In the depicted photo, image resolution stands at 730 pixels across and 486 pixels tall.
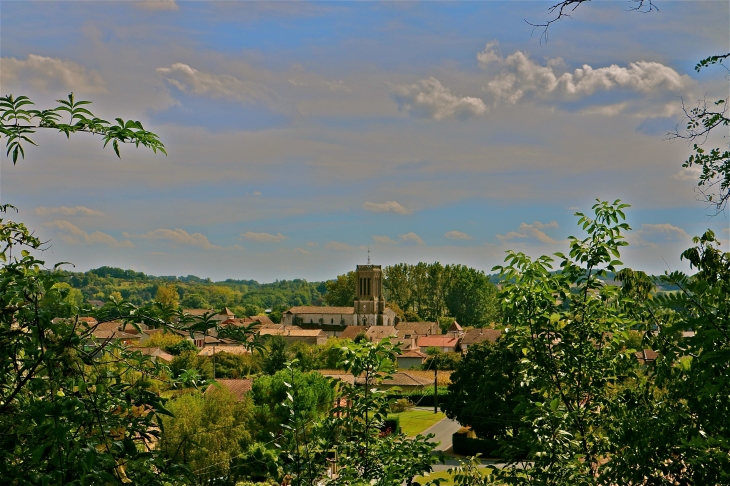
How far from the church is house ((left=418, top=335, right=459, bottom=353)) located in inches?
683

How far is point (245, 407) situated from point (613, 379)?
21280 millimetres

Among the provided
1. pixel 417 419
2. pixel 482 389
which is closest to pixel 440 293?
pixel 417 419

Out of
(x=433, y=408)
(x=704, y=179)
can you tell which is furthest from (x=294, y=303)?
(x=704, y=179)

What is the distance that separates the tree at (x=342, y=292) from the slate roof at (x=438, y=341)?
2819cm

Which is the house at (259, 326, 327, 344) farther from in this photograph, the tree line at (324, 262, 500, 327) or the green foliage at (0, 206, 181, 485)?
the green foliage at (0, 206, 181, 485)

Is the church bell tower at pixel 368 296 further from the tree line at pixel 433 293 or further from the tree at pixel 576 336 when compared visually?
the tree at pixel 576 336

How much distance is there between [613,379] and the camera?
453 cm

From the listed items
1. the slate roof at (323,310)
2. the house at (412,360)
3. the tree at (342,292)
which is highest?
the tree at (342,292)

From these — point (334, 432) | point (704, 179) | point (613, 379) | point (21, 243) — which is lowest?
point (334, 432)

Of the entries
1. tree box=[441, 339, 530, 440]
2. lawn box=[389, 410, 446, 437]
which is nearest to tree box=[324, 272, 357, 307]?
lawn box=[389, 410, 446, 437]

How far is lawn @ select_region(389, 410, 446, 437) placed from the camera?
3405cm

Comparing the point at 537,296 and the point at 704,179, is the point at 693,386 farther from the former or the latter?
the point at 704,179

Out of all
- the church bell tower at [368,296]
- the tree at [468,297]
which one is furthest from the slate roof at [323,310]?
the tree at [468,297]

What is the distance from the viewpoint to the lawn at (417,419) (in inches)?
1341
